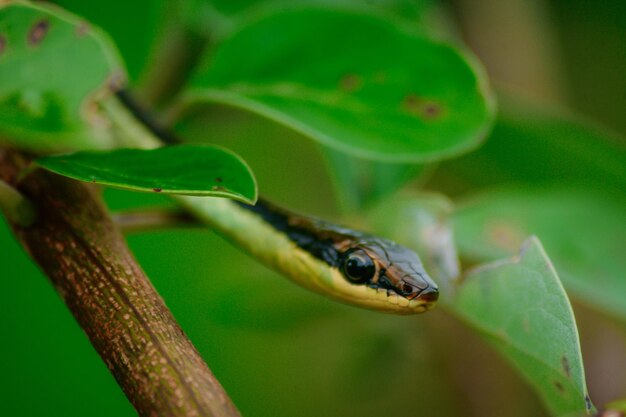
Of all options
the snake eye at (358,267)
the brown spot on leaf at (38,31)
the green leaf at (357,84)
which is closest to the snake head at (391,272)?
the snake eye at (358,267)

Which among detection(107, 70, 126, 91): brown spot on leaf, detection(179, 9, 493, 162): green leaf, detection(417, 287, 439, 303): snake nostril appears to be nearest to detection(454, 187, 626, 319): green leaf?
detection(179, 9, 493, 162): green leaf

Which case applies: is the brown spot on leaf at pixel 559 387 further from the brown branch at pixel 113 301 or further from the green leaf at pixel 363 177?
the green leaf at pixel 363 177

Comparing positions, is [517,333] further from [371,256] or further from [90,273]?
[90,273]

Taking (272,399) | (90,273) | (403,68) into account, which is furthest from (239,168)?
(272,399)

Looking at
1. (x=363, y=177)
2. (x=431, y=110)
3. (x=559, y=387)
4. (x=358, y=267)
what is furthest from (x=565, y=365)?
(x=363, y=177)

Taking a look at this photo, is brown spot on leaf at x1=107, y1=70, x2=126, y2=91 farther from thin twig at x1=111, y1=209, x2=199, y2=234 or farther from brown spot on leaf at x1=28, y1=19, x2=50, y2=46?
thin twig at x1=111, y1=209, x2=199, y2=234
